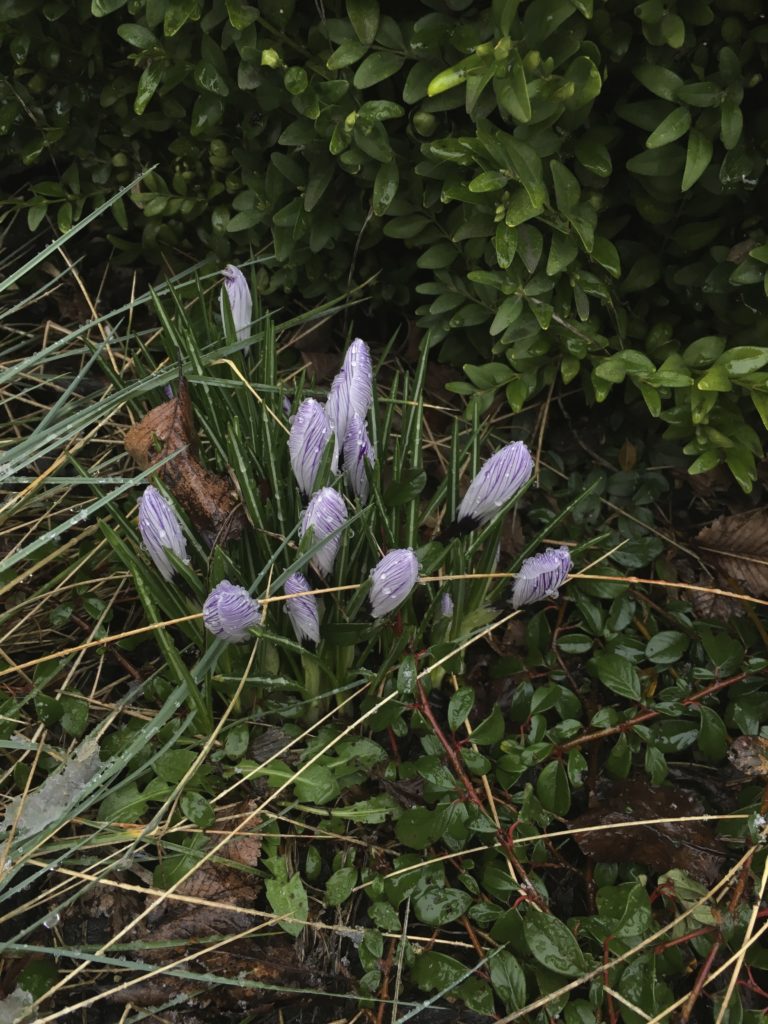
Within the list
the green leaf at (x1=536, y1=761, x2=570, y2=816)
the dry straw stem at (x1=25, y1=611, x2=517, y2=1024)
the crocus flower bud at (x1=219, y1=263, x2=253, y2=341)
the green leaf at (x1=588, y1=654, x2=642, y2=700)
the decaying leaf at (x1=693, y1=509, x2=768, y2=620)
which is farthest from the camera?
the decaying leaf at (x1=693, y1=509, x2=768, y2=620)

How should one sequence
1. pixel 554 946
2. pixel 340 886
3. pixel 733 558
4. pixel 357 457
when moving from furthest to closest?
pixel 733 558
pixel 357 457
pixel 340 886
pixel 554 946

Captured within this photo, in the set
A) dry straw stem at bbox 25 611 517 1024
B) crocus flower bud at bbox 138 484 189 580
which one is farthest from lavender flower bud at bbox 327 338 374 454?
dry straw stem at bbox 25 611 517 1024

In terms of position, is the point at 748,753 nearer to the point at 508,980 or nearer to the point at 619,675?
the point at 619,675

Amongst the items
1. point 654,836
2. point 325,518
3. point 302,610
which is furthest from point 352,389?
point 654,836

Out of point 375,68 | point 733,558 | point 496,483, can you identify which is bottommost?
point 733,558

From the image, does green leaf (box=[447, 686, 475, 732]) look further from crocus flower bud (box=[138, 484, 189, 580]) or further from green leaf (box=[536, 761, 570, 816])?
crocus flower bud (box=[138, 484, 189, 580])

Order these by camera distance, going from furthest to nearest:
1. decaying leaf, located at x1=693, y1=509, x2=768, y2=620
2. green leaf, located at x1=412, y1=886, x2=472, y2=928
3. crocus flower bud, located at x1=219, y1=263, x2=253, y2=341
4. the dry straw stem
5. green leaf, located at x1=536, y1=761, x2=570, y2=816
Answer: decaying leaf, located at x1=693, y1=509, x2=768, y2=620
crocus flower bud, located at x1=219, y1=263, x2=253, y2=341
green leaf, located at x1=536, y1=761, x2=570, y2=816
green leaf, located at x1=412, y1=886, x2=472, y2=928
the dry straw stem

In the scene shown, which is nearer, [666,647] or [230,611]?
[230,611]

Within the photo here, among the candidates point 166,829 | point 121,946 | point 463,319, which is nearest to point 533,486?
point 463,319
